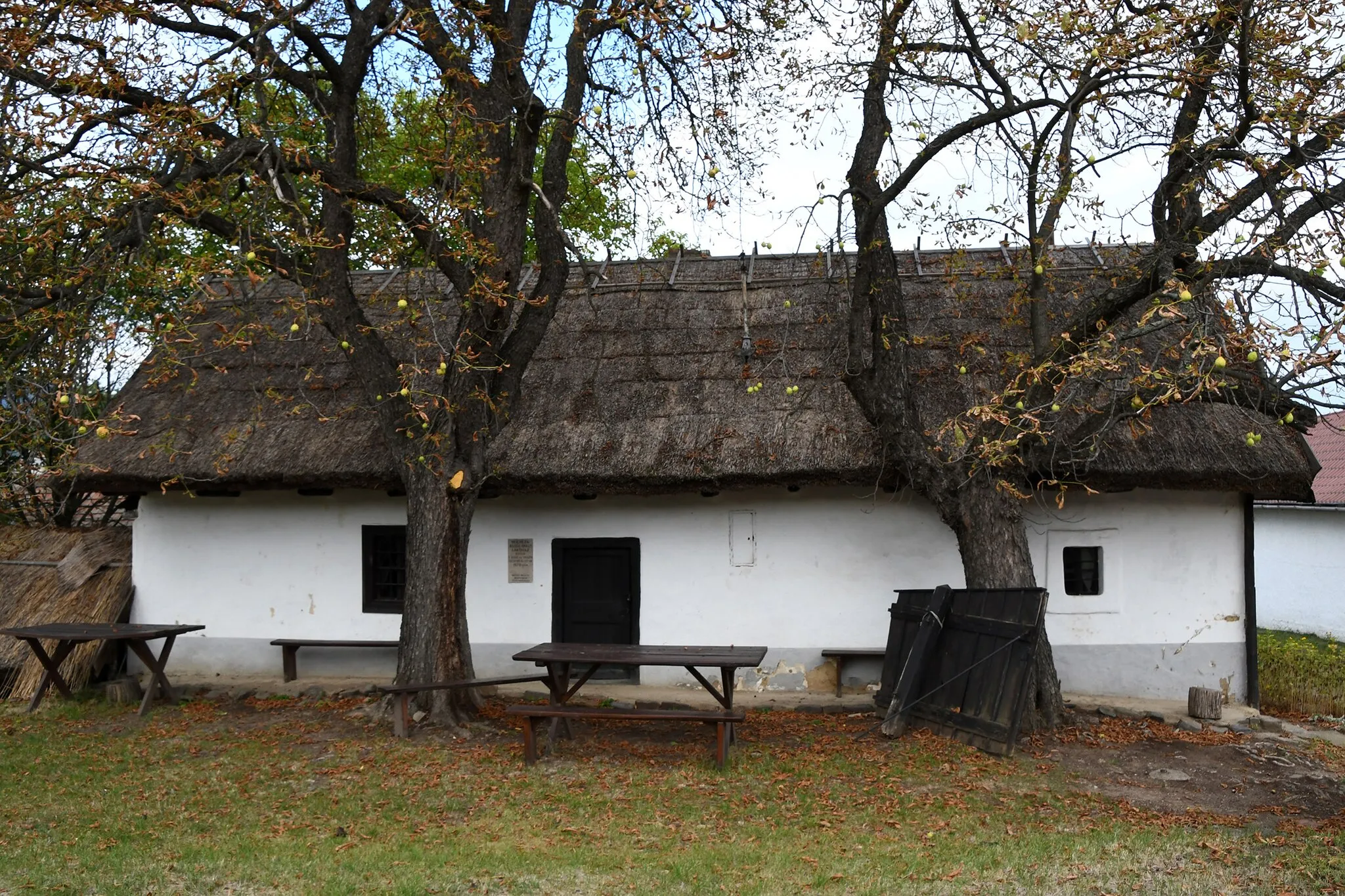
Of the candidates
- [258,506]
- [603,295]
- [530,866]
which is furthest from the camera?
[603,295]

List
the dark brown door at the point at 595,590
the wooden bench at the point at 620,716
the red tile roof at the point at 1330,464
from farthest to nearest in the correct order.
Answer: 1. the red tile roof at the point at 1330,464
2. the dark brown door at the point at 595,590
3. the wooden bench at the point at 620,716

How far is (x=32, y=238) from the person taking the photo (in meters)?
6.32

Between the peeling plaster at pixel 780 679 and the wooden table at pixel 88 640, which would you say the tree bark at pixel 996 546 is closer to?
the peeling plaster at pixel 780 679

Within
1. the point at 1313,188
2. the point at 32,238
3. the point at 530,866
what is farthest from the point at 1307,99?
the point at 32,238

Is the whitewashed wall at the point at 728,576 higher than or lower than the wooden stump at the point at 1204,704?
higher

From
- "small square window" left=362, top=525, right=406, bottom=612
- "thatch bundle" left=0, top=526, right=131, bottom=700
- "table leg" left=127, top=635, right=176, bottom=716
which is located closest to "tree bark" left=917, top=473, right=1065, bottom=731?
"small square window" left=362, top=525, right=406, bottom=612

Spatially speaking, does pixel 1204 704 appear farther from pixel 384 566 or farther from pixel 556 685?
pixel 384 566

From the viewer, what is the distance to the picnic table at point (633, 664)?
6.58m

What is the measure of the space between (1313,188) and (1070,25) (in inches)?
70.0

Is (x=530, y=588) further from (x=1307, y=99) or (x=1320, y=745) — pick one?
(x=1307, y=99)

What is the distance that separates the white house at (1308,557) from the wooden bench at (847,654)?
10599 millimetres

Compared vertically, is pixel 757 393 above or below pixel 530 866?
above

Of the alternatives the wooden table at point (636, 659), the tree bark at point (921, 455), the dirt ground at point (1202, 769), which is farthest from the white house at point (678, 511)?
the wooden table at point (636, 659)

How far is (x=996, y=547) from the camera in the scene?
7668mm
